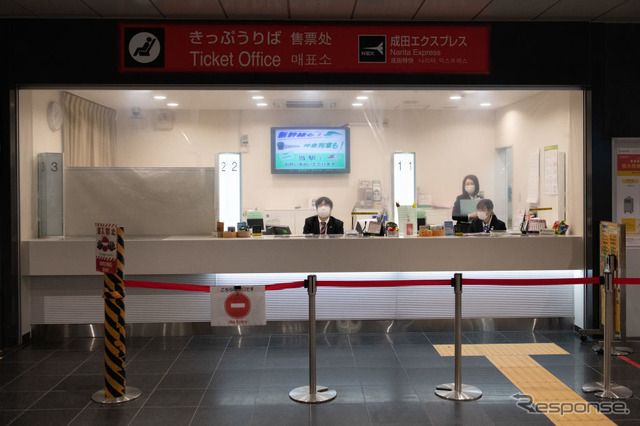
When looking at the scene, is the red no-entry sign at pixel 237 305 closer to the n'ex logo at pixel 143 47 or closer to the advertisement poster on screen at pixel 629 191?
the n'ex logo at pixel 143 47

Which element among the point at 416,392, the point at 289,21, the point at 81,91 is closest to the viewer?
the point at 416,392

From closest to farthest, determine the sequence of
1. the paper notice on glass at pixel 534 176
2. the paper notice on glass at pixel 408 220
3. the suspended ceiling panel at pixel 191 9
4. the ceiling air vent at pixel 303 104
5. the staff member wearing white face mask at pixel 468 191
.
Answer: the suspended ceiling panel at pixel 191 9 < the paper notice on glass at pixel 408 220 < the paper notice on glass at pixel 534 176 < the ceiling air vent at pixel 303 104 < the staff member wearing white face mask at pixel 468 191

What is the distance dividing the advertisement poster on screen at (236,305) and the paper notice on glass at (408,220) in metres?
2.59

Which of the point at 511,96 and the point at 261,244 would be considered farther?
the point at 511,96

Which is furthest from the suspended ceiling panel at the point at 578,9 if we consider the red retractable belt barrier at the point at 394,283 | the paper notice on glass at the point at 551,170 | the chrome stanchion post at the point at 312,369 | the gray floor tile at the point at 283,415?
the gray floor tile at the point at 283,415

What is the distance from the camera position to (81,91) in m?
6.35

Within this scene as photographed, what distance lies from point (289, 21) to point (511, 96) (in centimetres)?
283

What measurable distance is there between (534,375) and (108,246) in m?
3.38

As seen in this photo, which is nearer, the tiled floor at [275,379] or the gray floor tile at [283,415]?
the gray floor tile at [283,415]

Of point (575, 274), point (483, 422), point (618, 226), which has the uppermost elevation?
point (618, 226)

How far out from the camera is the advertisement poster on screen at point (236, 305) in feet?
14.1

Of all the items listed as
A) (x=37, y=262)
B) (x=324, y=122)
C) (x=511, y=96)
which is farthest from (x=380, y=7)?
(x=37, y=262)

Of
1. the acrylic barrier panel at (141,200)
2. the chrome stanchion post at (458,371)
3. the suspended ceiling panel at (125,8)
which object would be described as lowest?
the chrome stanchion post at (458,371)

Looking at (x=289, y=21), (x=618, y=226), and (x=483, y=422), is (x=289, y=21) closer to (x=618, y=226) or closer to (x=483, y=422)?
(x=618, y=226)
